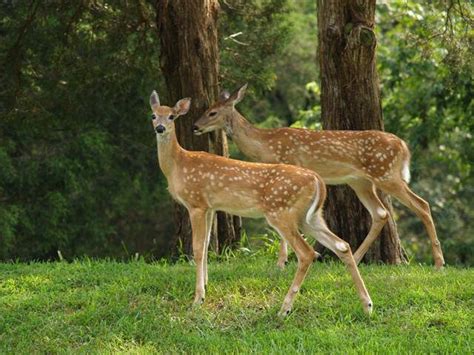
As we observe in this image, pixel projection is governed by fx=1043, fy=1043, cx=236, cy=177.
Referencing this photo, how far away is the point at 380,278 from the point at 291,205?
150 centimetres

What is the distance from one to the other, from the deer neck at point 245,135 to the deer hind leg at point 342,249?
2.48m

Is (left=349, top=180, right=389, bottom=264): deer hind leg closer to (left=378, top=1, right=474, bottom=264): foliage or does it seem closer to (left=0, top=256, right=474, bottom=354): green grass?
(left=0, top=256, right=474, bottom=354): green grass

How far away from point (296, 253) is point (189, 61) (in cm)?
397

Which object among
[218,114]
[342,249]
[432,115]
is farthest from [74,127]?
[342,249]

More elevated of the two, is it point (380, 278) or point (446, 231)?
point (380, 278)

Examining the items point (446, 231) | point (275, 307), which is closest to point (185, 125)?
point (275, 307)

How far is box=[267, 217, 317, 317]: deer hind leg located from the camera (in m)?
9.12

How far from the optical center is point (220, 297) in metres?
9.68

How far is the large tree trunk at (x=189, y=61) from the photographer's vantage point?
491 inches

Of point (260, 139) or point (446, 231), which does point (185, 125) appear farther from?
point (446, 231)

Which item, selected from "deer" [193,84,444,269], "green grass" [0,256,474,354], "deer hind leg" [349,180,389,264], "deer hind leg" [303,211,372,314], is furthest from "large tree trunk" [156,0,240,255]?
"deer hind leg" [303,211,372,314]

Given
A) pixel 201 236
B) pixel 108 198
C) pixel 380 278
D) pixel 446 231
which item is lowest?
pixel 446 231

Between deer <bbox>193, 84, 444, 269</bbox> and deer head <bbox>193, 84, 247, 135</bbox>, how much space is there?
24.0 inches

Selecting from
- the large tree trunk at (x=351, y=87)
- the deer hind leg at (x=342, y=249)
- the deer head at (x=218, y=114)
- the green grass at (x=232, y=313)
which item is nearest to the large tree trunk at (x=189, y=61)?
the deer head at (x=218, y=114)
